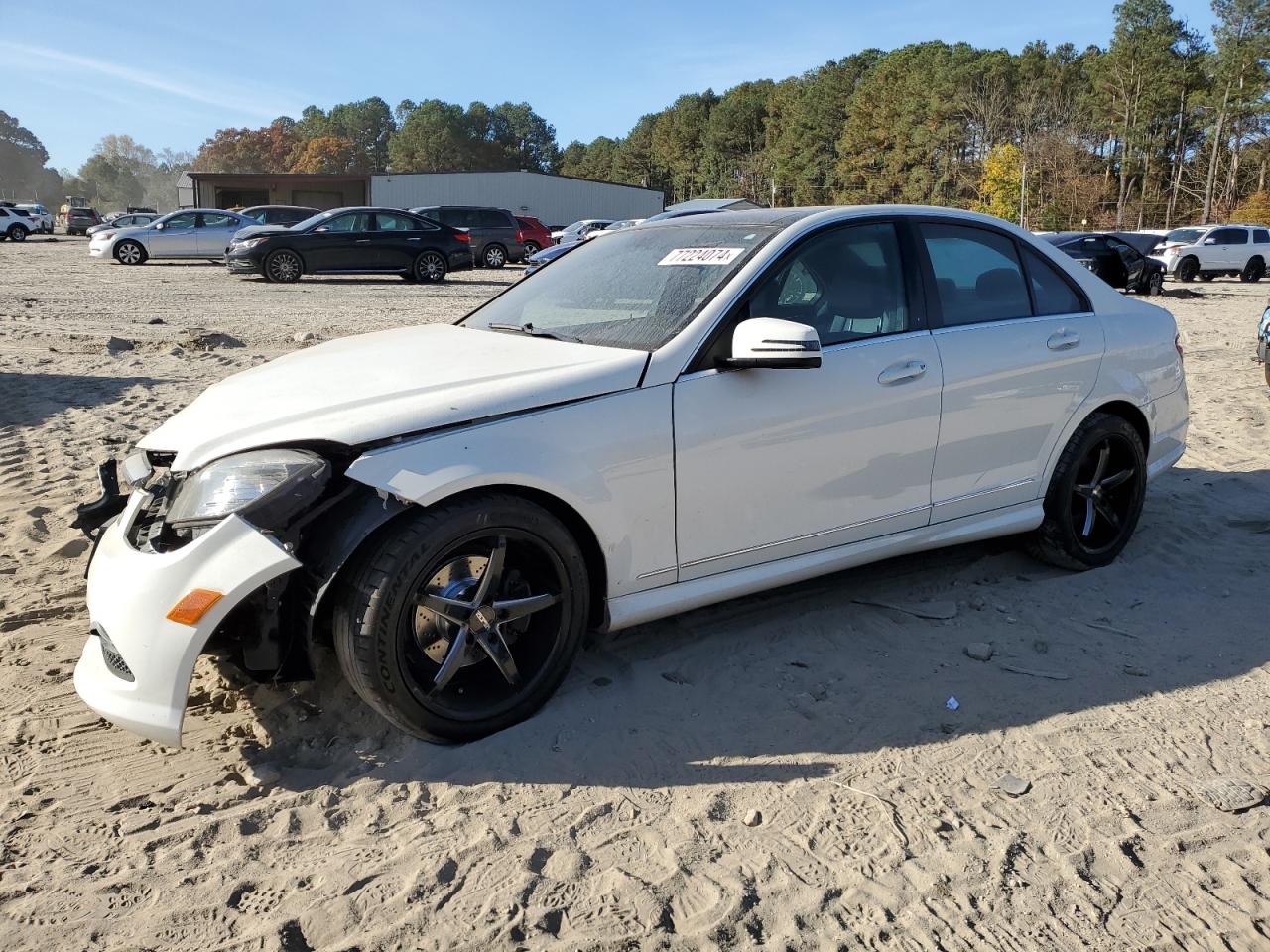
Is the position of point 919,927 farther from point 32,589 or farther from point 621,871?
point 32,589

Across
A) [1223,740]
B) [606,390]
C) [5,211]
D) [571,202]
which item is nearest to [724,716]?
[606,390]

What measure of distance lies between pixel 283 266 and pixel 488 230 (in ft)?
25.6

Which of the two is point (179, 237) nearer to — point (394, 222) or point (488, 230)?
→ point (394, 222)

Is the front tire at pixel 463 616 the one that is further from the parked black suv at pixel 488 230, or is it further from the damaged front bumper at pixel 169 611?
the parked black suv at pixel 488 230

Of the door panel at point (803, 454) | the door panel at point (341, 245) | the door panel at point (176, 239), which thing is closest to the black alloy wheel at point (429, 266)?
the door panel at point (341, 245)

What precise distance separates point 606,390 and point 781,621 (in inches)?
55.6

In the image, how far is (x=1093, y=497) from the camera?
485 centimetres

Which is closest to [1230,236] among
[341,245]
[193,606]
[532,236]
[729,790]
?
[532,236]

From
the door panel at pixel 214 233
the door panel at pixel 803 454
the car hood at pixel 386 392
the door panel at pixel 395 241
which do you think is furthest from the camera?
the door panel at pixel 214 233

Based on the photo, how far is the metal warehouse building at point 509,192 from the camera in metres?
56.0

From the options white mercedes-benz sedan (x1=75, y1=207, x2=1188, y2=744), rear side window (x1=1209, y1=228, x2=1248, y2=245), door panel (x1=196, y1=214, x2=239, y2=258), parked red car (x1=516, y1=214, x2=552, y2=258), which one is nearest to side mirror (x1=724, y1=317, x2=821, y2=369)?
white mercedes-benz sedan (x1=75, y1=207, x2=1188, y2=744)

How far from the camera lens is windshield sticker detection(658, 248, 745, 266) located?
3.87 meters

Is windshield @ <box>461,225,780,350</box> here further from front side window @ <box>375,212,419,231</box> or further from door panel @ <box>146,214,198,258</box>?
door panel @ <box>146,214,198,258</box>

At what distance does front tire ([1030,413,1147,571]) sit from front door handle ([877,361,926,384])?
1.08 metres
